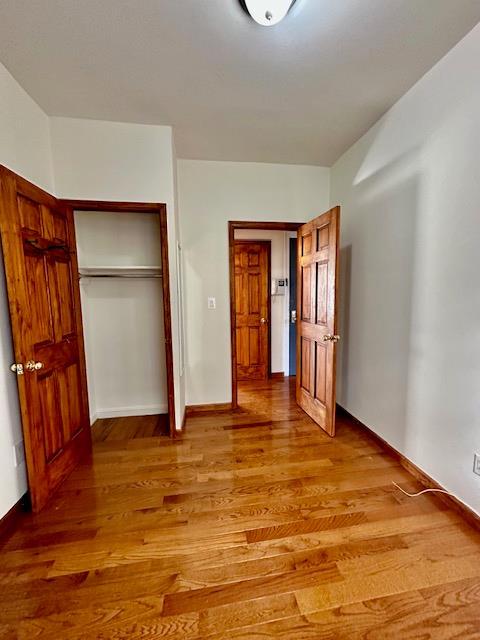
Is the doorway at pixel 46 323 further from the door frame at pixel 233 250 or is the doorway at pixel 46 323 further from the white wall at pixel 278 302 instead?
the white wall at pixel 278 302

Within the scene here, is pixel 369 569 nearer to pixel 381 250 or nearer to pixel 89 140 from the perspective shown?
pixel 381 250

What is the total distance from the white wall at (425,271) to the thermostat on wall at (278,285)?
62.1 inches

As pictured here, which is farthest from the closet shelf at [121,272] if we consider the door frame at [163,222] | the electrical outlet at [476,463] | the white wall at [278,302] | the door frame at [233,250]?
the electrical outlet at [476,463]

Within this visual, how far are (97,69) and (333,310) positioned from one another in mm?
2330

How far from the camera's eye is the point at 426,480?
1.82 metres

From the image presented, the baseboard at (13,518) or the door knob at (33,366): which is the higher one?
the door knob at (33,366)

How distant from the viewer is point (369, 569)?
1.30 m

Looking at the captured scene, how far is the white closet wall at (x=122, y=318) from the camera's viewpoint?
8.96 ft

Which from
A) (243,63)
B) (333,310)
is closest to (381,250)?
(333,310)

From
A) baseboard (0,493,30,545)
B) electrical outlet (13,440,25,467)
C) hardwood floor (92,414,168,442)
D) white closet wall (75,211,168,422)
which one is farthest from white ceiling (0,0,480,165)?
hardwood floor (92,414,168,442)

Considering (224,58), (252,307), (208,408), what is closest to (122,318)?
(208,408)

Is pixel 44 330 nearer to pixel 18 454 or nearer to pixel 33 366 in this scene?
pixel 33 366

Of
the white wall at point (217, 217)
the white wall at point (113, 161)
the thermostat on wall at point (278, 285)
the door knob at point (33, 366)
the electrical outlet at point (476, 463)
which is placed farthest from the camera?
the thermostat on wall at point (278, 285)

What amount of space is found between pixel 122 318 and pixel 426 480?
9.45 ft
